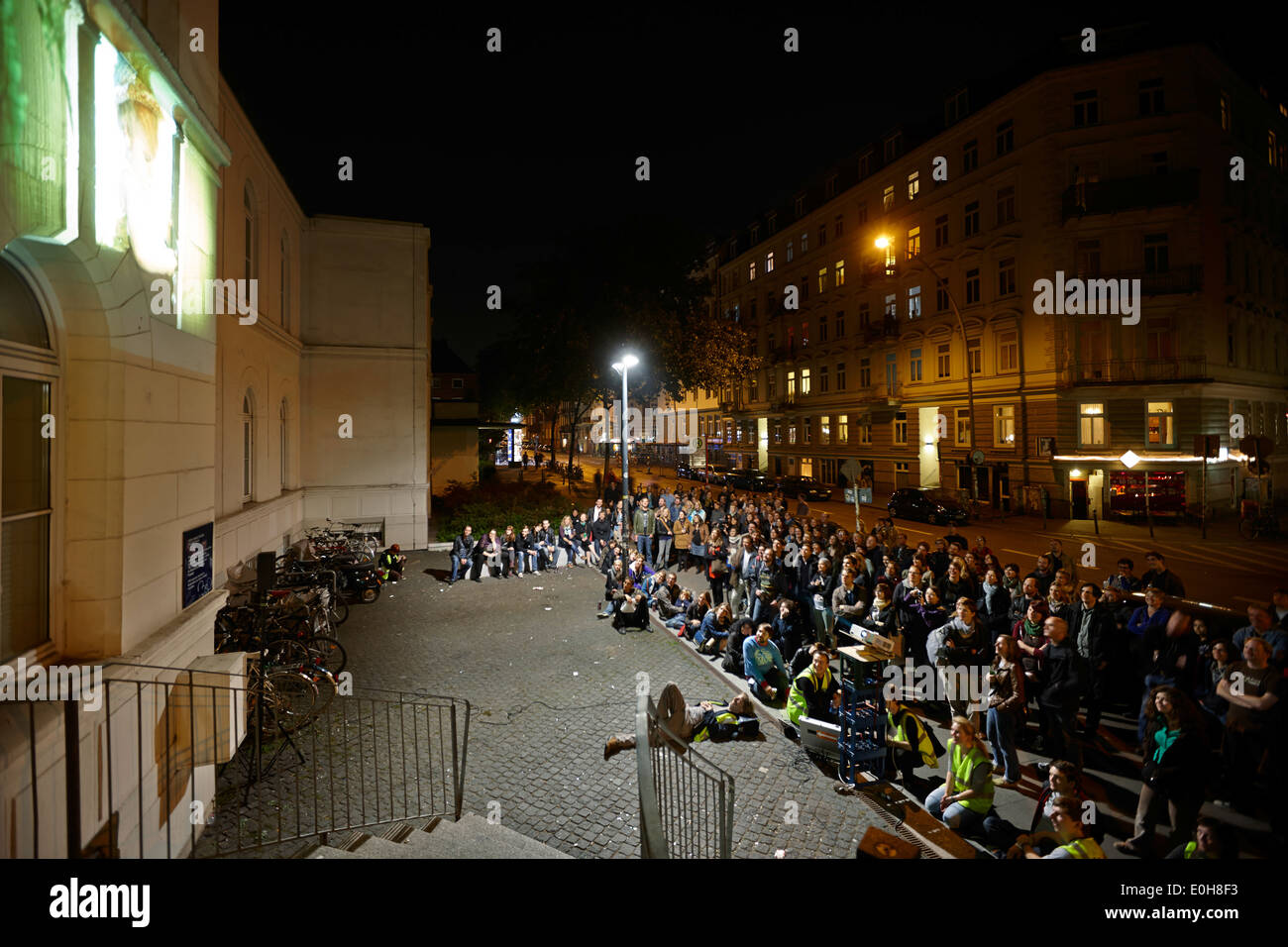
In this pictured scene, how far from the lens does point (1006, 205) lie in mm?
29859

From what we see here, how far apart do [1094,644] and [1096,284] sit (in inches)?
1014

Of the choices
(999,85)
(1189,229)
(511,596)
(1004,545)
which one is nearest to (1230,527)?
(1004,545)

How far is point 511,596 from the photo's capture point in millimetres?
15430

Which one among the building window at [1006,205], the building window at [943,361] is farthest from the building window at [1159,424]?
the building window at [1006,205]

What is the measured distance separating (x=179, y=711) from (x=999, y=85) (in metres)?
37.6

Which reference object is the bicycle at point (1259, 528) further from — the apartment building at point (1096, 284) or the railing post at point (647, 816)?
the railing post at point (647, 816)

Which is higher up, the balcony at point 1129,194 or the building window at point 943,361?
the balcony at point 1129,194

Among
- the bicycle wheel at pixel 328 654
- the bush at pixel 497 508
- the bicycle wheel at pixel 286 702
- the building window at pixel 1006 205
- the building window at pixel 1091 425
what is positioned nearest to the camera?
the bicycle wheel at pixel 286 702

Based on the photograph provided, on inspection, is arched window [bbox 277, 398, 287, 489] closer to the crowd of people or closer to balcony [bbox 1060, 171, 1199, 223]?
the crowd of people

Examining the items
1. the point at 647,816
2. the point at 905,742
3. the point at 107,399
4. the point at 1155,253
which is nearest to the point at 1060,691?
the point at 905,742

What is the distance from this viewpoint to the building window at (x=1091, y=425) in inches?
1062

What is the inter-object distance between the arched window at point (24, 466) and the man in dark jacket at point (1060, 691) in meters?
9.15

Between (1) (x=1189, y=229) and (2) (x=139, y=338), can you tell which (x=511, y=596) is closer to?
(2) (x=139, y=338)

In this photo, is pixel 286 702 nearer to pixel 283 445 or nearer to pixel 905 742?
pixel 905 742
